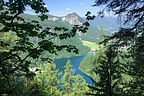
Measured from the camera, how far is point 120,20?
12.4 ft

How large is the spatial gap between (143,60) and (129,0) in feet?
7.89

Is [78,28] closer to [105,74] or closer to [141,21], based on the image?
[141,21]

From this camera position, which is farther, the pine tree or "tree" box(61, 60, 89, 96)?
the pine tree

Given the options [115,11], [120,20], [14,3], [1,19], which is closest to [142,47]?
[120,20]

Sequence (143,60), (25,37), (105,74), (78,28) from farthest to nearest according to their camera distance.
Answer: (105,74), (143,60), (25,37), (78,28)

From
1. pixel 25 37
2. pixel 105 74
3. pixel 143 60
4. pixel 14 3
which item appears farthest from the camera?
pixel 105 74

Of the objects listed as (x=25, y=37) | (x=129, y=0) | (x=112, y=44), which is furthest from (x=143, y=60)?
(x=25, y=37)

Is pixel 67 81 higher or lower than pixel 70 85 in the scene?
higher

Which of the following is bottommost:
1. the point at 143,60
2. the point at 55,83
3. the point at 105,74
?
the point at 55,83

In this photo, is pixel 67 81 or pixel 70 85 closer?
pixel 70 85

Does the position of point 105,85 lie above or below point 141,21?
below

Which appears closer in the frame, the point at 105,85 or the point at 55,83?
the point at 105,85

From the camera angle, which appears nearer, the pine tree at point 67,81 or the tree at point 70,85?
the tree at point 70,85

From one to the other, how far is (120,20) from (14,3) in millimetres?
3240
